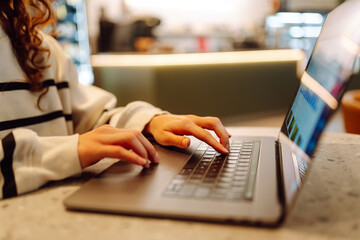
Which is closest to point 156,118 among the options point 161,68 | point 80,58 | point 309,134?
point 309,134

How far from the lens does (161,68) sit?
3.08 metres

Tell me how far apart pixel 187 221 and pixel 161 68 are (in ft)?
9.10

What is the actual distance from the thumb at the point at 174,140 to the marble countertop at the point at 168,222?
0.21 m

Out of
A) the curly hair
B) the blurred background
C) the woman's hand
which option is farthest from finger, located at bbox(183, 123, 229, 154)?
the blurred background

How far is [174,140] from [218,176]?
0.18 metres

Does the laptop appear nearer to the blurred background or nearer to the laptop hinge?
the laptop hinge

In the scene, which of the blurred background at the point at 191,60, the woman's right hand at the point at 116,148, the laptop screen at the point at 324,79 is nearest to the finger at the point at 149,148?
the woman's right hand at the point at 116,148

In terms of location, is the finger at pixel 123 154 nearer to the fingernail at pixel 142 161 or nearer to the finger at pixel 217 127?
the fingernail at pixel 142 161

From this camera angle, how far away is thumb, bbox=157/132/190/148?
2.06 feet

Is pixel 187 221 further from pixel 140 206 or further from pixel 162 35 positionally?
pixel 162 35

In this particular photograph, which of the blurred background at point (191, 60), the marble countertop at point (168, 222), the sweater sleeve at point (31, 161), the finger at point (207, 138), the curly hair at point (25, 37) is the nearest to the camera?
the marble countertop at point (168, 222)

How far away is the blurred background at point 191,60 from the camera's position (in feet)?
10.4

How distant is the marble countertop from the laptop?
0.01 meters

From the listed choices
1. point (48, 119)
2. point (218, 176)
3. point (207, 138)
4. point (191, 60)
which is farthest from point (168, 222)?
point (191, 60)
